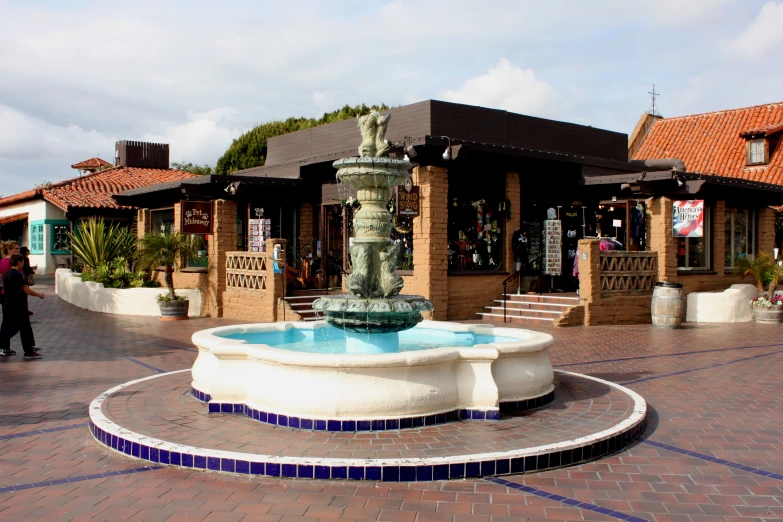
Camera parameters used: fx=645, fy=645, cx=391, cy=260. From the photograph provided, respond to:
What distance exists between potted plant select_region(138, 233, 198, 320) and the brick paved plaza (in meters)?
7.52

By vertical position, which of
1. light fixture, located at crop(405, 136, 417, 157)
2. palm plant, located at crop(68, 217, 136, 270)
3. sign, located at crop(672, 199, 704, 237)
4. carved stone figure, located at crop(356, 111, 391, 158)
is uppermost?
light fixture, located at crop(405, 136, 417, 157)

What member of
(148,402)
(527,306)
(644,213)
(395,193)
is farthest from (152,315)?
(644,213)

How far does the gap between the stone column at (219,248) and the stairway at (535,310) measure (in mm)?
6801

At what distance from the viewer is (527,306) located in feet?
52.1

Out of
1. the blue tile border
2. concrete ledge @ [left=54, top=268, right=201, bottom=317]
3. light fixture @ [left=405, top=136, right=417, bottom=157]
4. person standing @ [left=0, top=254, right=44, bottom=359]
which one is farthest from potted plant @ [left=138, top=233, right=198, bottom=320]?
the blue tile border

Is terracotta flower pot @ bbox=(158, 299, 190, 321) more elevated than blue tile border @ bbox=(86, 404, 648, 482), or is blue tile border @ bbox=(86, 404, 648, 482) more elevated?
terracotta flower pot @ bbox=(158, 299, 190, 321)

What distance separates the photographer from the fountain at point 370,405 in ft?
16.6

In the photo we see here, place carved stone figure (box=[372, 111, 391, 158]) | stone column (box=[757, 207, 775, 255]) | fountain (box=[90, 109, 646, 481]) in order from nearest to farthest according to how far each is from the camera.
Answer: fountain (box=[90, 109, 646, 481]) < carved stone figure (box=[372, 111, 391, 158]) < stone column (box=[757, 207, 775, 255])

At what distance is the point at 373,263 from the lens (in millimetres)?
7797

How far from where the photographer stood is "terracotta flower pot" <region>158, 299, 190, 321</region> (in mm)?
16266

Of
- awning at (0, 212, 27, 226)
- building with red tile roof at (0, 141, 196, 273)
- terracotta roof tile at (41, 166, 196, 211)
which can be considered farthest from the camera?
awning at (0, 212, 27, 226)

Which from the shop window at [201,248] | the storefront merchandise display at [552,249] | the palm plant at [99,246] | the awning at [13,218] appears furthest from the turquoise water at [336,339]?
the awning at [13,218]

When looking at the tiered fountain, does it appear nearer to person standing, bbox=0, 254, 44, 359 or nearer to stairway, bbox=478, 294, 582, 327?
person standing, bbox=0, 254, 44, 359

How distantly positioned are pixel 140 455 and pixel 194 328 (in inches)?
371
